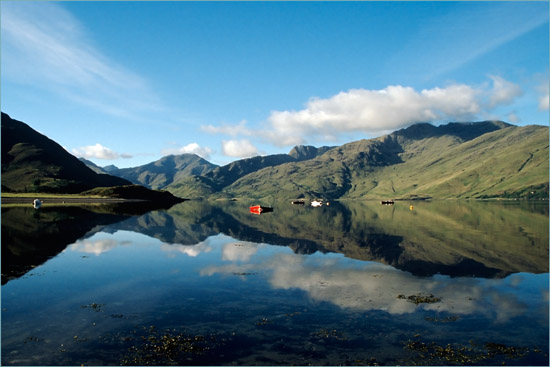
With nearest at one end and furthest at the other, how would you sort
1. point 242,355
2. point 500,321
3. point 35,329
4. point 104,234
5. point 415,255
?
1. point 242,355
2. point 35,329
3. point 500,321
4. point 415,255
5. point 104,234

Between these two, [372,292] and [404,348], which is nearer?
[404,348]

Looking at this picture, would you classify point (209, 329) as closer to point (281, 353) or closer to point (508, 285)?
point (281, 353)

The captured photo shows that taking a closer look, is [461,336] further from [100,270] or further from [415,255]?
[100,270]

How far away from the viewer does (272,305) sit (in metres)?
36.2

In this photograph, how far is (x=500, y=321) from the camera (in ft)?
106

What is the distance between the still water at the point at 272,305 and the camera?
2538 centimetres

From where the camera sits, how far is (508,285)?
4497 cm

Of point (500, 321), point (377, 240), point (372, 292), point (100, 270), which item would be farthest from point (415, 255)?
point (100, 270)

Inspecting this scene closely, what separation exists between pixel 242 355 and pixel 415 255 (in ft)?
163

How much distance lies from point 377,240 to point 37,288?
2737 inches

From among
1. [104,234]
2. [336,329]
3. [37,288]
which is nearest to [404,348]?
[336,329]

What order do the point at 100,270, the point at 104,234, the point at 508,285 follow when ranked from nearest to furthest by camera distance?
the point at 508,285 → the point at 100,270 → the point at 104,234

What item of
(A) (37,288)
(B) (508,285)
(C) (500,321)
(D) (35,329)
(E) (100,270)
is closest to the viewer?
→ (D) (35,329)

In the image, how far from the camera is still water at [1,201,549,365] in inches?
999
